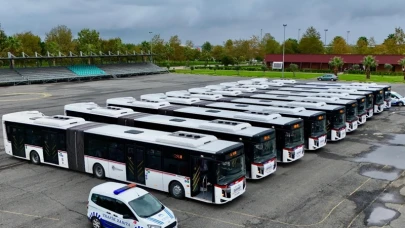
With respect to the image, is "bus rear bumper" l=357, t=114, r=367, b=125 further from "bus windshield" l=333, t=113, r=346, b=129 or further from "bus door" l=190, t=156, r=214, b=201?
"bus door" l=190, t=156, r=214, b=201

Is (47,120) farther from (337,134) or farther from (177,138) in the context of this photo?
(337,134)

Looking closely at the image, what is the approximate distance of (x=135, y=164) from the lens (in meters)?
17.6

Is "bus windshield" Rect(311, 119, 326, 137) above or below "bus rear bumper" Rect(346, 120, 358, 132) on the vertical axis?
above

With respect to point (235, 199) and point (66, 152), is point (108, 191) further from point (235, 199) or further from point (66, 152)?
point (66, 152)

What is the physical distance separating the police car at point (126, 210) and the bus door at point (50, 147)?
802cm

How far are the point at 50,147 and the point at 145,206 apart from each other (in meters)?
9.96

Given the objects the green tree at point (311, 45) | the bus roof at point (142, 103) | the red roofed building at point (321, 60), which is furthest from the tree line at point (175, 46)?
the bus roof at point (142, 103)

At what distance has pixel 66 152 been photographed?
66.5 ft

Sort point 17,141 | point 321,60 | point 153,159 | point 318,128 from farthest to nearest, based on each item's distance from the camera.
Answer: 1. point 321,60
2. point 318,128
3. point 17,141
4. point 153,159

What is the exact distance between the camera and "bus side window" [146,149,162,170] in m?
16.7

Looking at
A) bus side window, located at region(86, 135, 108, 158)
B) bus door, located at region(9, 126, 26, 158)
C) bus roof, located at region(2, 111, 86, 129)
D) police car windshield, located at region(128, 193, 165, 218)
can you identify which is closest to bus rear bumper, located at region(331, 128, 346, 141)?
bus side window, located at region(86, 135, 108, 158)

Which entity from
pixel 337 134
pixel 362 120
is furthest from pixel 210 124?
pixel 362 120

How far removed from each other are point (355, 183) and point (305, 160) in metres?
4.22

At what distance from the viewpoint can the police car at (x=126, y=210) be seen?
12.5 m
